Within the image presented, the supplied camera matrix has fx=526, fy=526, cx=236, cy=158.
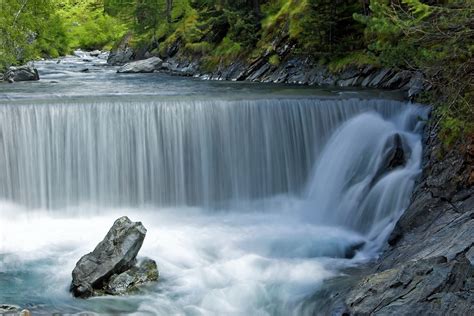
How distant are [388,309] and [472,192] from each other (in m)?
2.81

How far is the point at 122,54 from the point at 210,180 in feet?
85.6

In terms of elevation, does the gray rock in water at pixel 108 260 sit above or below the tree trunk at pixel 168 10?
below

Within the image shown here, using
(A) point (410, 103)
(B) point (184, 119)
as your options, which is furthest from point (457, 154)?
(B) point (184, 119)

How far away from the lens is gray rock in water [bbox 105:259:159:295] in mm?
7348

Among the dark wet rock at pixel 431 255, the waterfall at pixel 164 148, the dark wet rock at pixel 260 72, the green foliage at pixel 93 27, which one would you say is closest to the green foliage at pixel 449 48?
the dark wet rock at pixel 431 255

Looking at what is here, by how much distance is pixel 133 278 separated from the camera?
766 centimetres

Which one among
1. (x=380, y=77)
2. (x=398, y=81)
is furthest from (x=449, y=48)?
(x=380, y=77)

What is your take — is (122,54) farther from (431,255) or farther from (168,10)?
(431,255)

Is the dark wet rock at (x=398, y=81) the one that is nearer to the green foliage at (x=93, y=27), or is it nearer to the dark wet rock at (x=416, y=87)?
the dark wet rock at (x=416, y=87)

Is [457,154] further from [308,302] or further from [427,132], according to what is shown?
[308,302]

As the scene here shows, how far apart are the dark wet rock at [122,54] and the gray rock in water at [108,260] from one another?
27.6 m

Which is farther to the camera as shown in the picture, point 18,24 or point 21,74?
point 21,74

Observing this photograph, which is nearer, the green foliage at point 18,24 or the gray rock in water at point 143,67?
the green foliage at point 18,24

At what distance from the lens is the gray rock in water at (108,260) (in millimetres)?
7356
